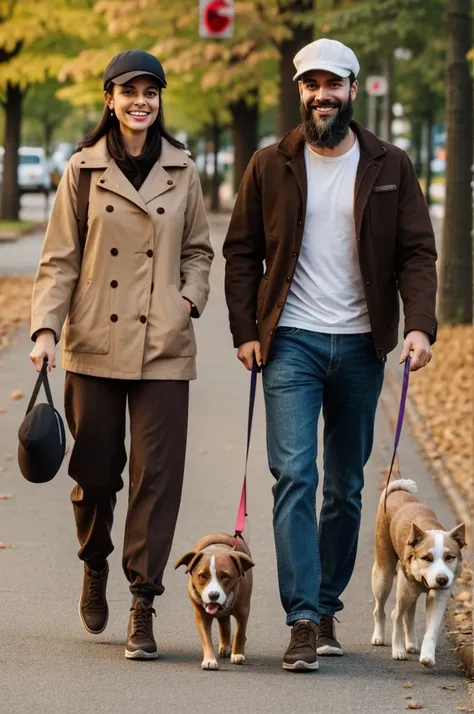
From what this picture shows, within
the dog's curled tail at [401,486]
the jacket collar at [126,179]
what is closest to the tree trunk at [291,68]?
the dog's curled tail at [401,486]

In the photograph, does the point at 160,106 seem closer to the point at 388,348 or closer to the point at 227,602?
the point at 388,348

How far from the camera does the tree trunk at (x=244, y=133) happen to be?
38.5 meters

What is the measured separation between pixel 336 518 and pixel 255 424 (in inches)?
208

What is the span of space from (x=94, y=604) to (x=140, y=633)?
1.20ft

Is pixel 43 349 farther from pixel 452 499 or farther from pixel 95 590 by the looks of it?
pixel 452 499

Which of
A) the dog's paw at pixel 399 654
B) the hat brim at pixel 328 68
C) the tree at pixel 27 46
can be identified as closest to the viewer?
the hat brim at pixel 328 68

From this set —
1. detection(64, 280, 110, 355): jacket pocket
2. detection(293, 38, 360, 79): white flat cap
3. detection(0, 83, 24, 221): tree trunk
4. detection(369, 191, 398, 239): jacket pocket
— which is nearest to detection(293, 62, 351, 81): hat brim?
detection(293, 38, 360, 79): white flat cap

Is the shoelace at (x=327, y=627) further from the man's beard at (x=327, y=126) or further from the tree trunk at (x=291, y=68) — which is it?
the tree trunk at (x=291, y=68)

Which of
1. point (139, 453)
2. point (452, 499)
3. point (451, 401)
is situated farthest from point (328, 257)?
point (451, 401)

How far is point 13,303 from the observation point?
18.9 meters

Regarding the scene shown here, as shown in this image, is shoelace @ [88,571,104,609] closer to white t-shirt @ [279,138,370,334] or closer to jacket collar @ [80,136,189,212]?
white t-shirt @ [279,138,370,334]

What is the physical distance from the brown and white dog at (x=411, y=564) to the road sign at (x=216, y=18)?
43.9ft

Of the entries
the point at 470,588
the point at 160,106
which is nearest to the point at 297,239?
the point at 160,106

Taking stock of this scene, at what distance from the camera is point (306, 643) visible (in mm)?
5625
